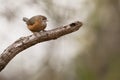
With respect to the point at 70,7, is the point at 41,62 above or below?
below

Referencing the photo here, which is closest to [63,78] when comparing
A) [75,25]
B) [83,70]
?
[83,70]

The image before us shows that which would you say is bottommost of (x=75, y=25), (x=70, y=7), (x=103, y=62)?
(x=103, y=62)

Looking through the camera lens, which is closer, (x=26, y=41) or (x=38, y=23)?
(x=26, y=41)

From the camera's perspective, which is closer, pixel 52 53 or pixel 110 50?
pixel 52 53

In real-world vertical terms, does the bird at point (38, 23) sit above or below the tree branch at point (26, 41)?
above

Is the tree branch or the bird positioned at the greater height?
the bird

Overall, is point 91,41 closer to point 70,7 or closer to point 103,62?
point 103,62

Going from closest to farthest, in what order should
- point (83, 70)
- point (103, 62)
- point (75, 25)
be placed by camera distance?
1. point (75, 25)
2. point (83, 70)
3. point (103, 62)

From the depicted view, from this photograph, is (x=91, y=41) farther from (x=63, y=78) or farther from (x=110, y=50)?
(x=63, y=78)

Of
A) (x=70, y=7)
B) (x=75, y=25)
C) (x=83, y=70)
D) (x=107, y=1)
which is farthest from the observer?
(x=107, y=1)

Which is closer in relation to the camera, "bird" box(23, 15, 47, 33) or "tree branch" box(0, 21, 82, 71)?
"tree branch" box(0, 21, 82, 71)

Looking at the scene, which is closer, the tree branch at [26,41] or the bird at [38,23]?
the tree branch at [26,41]
